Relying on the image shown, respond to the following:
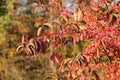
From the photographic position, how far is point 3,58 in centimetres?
905

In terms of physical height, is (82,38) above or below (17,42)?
above

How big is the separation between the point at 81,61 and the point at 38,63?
702cm

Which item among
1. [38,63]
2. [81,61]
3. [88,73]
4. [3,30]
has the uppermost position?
[81,61]

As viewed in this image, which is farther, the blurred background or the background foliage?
the blurred background

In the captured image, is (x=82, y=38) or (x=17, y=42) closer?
(x=82, y=38)

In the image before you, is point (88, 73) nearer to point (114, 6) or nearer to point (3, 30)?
point (114, 6)

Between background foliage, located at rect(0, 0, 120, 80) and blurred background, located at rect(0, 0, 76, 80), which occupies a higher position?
background foliage, located at rect(0, 0, 120, 80)

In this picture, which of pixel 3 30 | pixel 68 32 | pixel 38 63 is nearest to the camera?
pixel 68 32

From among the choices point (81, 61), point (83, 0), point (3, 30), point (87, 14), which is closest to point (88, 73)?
point (81, 61)

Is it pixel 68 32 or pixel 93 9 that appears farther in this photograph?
pixel 93 9

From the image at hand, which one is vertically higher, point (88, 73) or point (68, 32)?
point (68, 32)

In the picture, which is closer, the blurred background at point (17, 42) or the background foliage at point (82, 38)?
the background foliage at point (82, 38)

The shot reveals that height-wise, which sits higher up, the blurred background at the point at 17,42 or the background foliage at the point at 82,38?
the background foliage at the point at 82,38

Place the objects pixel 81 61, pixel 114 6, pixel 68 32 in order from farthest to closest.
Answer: pixel 114 6 < pixel 68 32 < pixel 81 61
